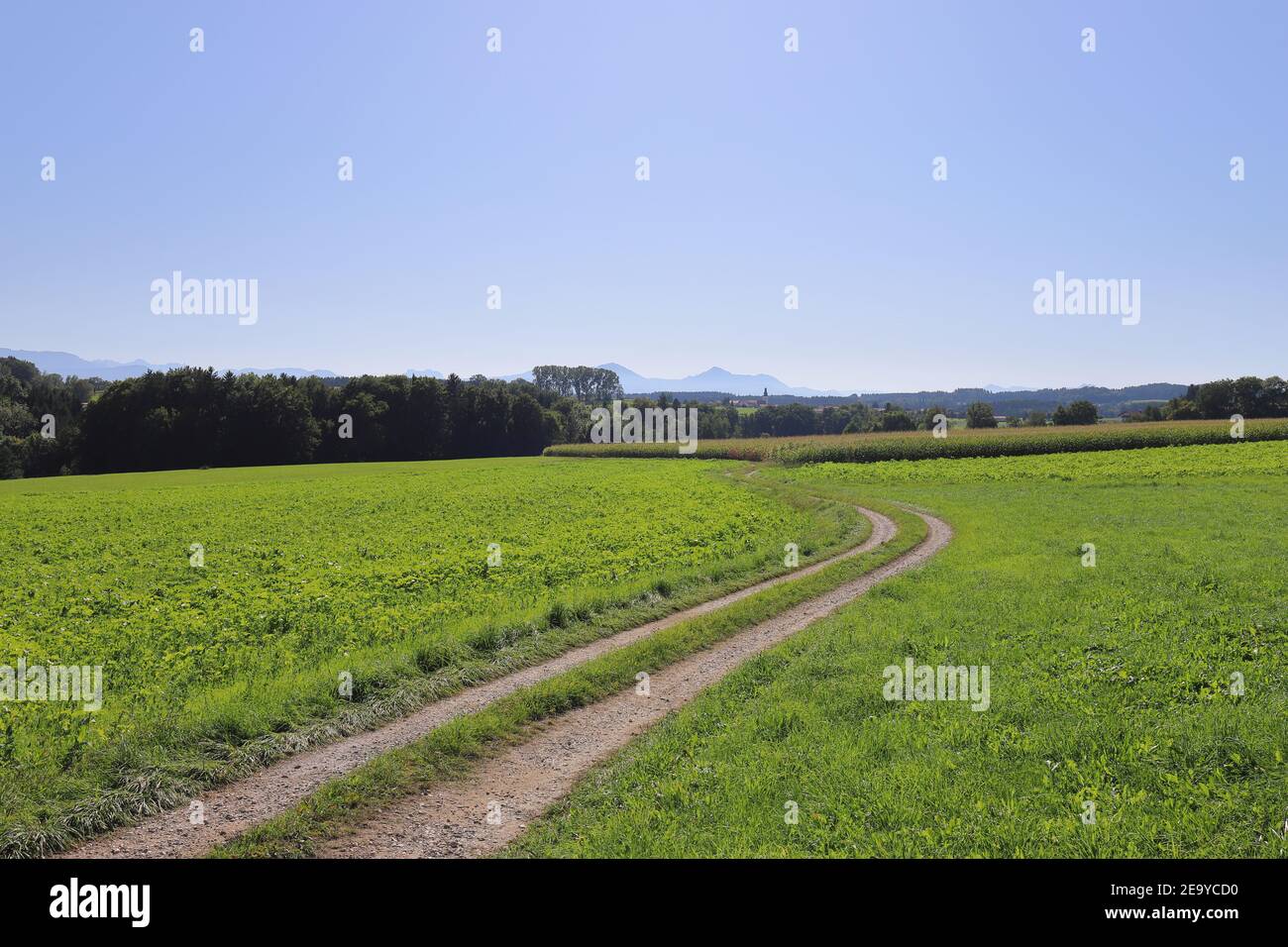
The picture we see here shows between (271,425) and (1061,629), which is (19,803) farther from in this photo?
(271,425)

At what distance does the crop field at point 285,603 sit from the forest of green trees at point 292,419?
56118 millimetres

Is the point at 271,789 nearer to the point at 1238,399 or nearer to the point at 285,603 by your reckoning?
the point at 285,603

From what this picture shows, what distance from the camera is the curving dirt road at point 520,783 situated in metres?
7.64

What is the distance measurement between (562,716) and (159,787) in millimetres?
5228

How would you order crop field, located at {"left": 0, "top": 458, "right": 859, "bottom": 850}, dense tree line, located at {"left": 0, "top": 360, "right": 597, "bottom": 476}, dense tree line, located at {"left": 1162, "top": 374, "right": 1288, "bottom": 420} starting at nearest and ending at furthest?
crop field, located at {"left": 0, "top": 458, "right": 859, "bottom": 850}
dense tree line, located at {"left": 0, "top": 360, "right": 597, "bottom": 476}
dense tree line, located at {"left": 1162, "top": 374, "right": 1288, "bottom": 420}

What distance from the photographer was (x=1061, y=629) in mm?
13328

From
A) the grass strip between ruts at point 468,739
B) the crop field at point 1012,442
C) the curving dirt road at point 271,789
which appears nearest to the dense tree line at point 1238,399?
the crop field at point 1012,442

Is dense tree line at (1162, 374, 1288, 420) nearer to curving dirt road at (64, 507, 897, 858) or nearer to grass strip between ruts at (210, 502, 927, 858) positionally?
grass strip between ruts at (210, 502, 927, 858)

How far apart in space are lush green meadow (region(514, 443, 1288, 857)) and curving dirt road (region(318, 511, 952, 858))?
1.55 ft

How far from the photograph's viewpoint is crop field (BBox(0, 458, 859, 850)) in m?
9.66

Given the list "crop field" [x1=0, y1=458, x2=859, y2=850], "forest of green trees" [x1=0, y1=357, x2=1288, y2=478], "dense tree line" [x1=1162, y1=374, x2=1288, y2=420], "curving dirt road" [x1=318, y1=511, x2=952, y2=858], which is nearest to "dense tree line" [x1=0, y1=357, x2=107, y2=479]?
"forest of green trees" [x1=0, y1=357, x2=1288, y2=478]

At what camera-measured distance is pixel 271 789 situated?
882 cm

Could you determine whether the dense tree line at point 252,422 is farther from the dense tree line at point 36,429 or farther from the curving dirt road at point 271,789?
the curving dirt road at point 271,789
